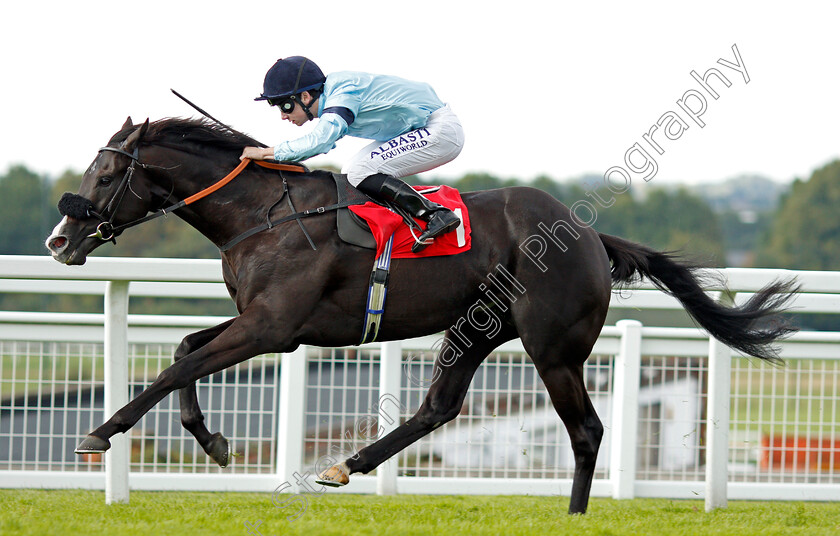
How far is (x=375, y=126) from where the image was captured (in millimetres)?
4434

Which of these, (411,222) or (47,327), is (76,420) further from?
(411,222)

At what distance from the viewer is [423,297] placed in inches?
171

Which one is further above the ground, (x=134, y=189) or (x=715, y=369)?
(x=134, y=189)

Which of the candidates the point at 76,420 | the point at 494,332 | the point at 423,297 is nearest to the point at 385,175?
the point at 423,297

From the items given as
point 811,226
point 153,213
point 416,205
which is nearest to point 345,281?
point 416,205

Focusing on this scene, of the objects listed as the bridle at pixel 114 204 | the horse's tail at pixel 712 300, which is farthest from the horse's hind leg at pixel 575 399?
the bridle at pixel 114 204

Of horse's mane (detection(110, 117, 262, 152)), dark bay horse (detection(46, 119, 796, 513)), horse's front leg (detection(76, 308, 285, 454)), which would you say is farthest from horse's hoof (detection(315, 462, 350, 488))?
horse's mane (detection(110, 117, 262, 152))

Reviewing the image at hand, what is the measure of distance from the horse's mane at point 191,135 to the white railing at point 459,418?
108 centimetres

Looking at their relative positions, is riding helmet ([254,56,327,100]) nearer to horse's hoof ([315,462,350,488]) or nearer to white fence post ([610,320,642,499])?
horse's hoof ([315,462,350,488])

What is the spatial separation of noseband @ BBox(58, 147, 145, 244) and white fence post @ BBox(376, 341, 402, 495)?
5.68 ft

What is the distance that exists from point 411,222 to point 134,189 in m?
1.22

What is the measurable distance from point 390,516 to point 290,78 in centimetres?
199

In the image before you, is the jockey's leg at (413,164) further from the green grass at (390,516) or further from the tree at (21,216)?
the tree at (21,216)

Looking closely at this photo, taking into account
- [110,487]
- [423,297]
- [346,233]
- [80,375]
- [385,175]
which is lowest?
[110,487]
